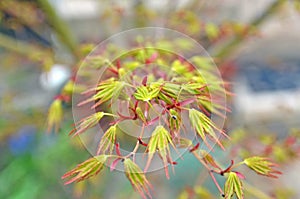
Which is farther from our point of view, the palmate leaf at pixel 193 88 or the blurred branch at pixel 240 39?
the blurred branch at pixel 240 39

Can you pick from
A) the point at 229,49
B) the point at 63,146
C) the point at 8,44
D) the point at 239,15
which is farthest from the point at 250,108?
the point at 8,44

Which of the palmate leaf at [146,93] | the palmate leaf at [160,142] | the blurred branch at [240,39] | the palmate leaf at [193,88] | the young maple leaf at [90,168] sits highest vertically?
the blurred branch at [240,39]

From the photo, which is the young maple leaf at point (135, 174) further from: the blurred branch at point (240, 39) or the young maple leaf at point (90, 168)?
the blurred branch at point (240, 39)

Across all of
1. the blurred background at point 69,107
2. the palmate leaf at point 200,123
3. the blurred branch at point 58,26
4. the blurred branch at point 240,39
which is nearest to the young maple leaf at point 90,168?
the palmate leaf at point 200,123

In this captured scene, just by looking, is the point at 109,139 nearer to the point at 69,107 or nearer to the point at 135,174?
the point at 135,174

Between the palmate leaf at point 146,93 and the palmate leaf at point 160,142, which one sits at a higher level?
the palmate leaf at point 146,93

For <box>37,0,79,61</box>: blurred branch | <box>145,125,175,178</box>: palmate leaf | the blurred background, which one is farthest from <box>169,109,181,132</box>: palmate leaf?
<box>37,0,79,61</box>: blurred branch
